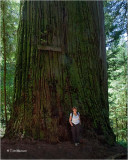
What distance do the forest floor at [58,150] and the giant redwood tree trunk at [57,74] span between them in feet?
0.67

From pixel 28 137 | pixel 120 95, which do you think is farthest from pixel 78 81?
pixel 120 95

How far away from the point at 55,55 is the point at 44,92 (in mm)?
868


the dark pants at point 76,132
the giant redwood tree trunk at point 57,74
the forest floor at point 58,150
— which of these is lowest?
the forest floor at point 58,150

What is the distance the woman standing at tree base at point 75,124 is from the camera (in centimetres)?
338

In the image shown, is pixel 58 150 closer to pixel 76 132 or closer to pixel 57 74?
pixel 76 132

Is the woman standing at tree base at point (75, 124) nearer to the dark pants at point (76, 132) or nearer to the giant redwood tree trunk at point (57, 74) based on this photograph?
the dark pants at point (76, 132)

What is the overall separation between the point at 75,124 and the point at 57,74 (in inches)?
45.1

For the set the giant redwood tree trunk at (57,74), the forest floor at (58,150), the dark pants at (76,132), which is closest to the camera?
the forest floor at (58,150)

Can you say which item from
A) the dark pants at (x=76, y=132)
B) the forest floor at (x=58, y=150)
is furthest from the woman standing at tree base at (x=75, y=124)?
the forest floor at (x=58, y=150)

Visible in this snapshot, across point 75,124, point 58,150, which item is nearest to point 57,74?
point 75,124

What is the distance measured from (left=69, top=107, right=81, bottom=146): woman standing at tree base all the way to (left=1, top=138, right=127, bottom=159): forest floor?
0.43ft

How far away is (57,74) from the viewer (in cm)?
371

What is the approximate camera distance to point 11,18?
725cm

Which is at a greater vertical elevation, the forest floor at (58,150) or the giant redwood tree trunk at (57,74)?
the giant redwood tree trunk at (57,74)
